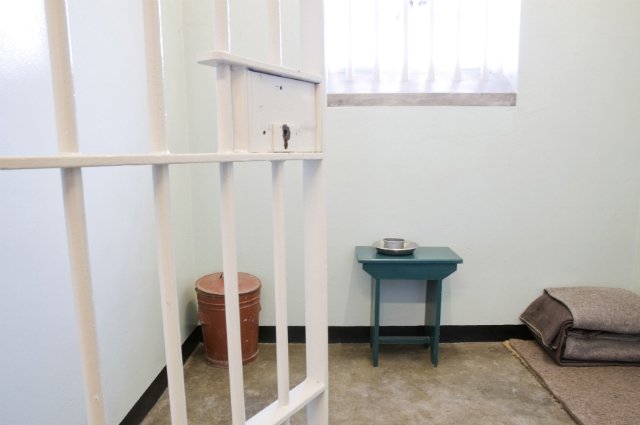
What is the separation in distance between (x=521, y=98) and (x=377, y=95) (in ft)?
2.79

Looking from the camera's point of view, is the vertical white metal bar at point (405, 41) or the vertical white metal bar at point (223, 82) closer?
the vertical white metal bar at point (223, 82)

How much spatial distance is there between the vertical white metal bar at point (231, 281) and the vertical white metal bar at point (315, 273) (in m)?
0.23

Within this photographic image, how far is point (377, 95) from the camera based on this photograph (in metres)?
2.51

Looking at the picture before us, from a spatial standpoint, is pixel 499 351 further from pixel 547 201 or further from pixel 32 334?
pixel 32 334

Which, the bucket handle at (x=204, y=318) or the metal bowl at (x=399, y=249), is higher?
the metal bowl at (x=399, y=249)

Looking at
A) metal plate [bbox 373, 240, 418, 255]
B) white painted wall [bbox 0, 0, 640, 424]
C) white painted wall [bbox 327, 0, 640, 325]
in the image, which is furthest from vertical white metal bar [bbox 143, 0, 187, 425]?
white painted wall [bbox 327, 0, 640, 325]

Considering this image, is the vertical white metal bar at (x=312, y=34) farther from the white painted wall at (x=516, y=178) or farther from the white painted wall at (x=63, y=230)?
the white painted wall at (x=516, y=178)

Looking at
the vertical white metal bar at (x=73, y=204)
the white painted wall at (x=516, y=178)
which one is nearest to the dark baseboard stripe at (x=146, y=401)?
the white painted wall at (x=516, y=178)

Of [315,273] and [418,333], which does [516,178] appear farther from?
[315,273]

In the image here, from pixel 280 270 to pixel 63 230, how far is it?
3.09 feet

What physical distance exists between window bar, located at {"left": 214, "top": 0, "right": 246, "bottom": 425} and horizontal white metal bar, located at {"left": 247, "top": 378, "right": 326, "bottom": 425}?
7 centimetres

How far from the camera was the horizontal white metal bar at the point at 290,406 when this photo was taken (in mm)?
787

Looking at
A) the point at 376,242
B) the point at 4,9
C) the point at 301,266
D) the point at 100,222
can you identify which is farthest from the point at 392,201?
the point at 4,9

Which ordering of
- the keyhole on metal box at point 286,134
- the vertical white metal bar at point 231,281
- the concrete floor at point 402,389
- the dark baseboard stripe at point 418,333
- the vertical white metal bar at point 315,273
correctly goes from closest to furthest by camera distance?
the vertical white metal bar at point 231,281 → the keyhole on metal box at point 286,134 → the vertical white metal bar at point 315,273 → the concrete floor at point 402,389 → the dark baseboard stripe at point 418,333
